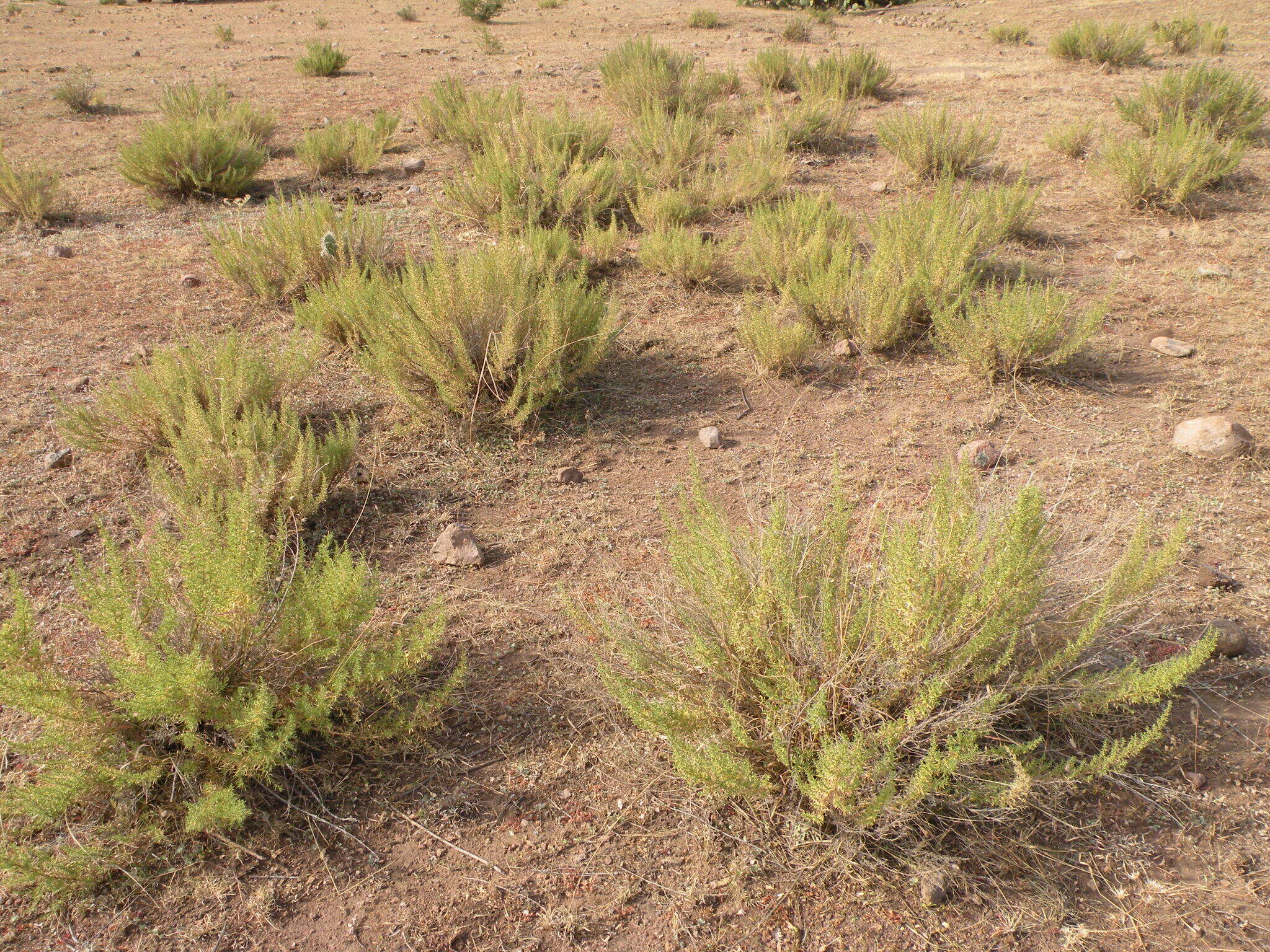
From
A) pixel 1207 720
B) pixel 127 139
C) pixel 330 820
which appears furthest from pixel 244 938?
pixel 127 139

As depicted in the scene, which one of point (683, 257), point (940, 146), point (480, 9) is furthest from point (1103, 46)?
point (480, 9)

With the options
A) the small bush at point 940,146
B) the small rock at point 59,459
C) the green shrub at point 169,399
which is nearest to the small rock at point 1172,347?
the small bush at point 940,146

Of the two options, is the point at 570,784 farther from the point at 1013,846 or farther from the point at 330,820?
the point at 1013,846

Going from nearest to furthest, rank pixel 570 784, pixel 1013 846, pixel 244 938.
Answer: pixel 244 938 → pixel 1013 846 → pixel 570 784

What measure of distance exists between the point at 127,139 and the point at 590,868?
808 centimetres

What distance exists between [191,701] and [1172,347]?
4.27 m

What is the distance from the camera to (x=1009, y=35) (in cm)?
1094

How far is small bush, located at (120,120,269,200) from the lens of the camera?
6.07 meters

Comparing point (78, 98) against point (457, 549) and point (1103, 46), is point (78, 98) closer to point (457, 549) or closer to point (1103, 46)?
point (457, 549)

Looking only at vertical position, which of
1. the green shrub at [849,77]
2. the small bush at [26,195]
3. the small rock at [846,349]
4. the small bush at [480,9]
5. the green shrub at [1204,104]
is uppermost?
the small bush at [480,9]

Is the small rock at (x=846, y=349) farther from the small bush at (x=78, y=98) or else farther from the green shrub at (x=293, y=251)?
the small bush at (x=78, y=98)

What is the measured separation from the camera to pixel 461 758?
227 cm

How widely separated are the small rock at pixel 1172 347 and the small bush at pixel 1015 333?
1.31 ft

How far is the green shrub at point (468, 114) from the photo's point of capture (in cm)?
679
